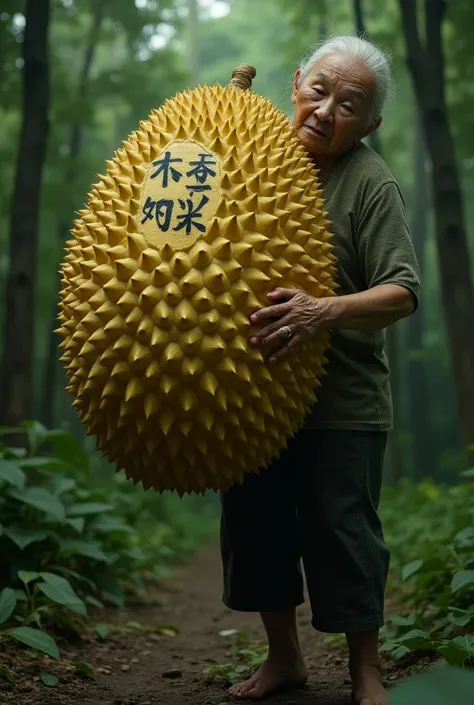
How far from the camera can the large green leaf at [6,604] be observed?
108 inches

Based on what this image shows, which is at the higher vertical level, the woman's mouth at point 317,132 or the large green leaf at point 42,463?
the woman's mouth at point 317,132

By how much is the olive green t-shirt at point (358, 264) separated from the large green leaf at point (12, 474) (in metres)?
1.19

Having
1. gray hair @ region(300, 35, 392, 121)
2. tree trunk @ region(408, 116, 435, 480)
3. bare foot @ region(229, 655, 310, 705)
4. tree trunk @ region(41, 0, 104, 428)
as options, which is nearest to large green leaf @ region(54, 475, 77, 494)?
bare foot @ region(229, 655, 310, 705)

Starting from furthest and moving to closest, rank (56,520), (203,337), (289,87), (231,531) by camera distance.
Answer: (56,520) → (289,87) → (231,531) → (203,337)

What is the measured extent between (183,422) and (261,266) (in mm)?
467

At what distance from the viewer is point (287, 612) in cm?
288

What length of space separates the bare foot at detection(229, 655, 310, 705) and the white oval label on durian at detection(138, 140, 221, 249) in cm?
154

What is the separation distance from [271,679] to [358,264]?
1.43 meters

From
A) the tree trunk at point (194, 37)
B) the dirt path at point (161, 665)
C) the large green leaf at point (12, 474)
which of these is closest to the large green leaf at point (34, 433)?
the large green leaf at point (12, 474)

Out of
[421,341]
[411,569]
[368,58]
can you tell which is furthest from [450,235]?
[421,341]

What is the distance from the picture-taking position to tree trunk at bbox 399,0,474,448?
22.8ft

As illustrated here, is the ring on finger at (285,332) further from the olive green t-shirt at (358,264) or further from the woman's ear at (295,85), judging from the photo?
the woman's ear at (295,85)

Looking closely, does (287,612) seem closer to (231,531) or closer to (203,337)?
(231,531)

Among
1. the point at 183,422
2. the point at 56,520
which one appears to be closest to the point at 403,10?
the point at 56,520
